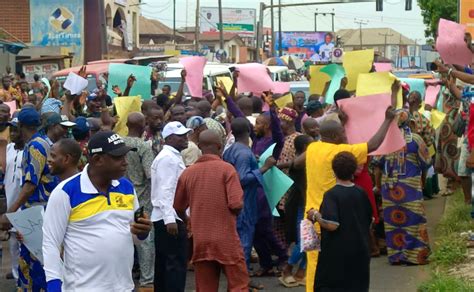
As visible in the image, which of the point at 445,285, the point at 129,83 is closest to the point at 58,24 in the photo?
the point at 129,83

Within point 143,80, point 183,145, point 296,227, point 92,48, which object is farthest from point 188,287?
point 92,48

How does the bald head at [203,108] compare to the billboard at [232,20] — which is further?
the billboard at [232,20]

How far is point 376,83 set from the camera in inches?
358

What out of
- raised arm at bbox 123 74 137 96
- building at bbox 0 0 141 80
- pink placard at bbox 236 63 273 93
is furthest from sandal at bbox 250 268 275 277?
building at bbox 0 0 141 80

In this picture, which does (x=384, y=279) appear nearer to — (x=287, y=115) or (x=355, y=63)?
(x=287, y=115)

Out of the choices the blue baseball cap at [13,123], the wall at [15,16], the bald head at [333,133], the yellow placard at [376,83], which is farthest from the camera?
the wall at [15,16]

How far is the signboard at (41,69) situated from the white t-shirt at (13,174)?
47.9ft

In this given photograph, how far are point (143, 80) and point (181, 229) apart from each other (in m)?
5.45

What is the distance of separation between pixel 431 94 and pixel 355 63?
14.4 feet

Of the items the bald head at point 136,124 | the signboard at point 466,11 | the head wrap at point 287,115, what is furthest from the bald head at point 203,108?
the signboard at point 466,11

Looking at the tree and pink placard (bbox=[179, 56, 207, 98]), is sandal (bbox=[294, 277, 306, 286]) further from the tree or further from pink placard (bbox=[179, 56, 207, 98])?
the tree

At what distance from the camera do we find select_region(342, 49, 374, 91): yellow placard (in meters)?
12.3

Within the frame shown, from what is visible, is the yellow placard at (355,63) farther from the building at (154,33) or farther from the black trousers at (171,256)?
the building at (154,33)

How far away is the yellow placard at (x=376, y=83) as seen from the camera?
8.98 m
